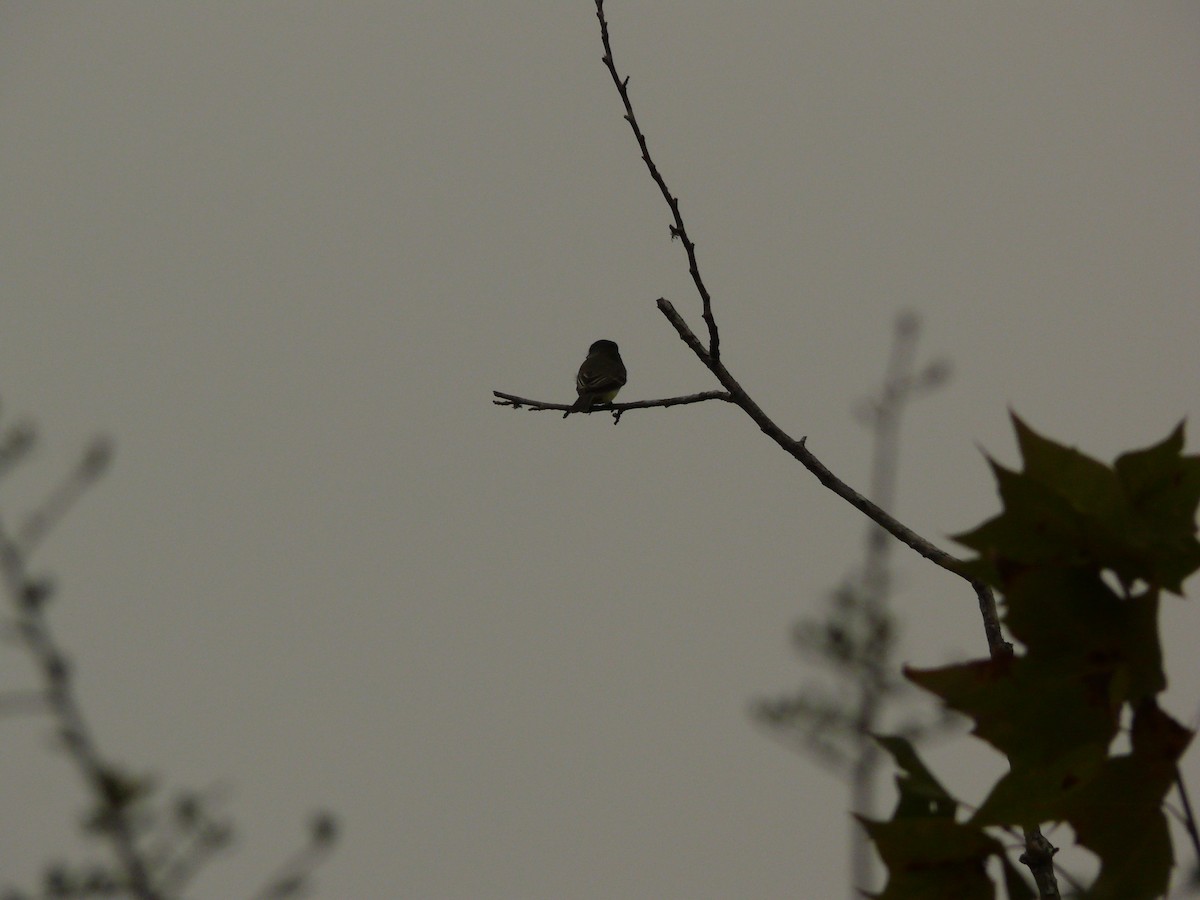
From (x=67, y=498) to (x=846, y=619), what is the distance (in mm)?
18136

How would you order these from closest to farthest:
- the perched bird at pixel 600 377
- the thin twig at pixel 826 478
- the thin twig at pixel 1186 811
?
the thin twig at pixel 1186 811
the thin twig at pixel 826 478
the perched bird at pixel 600 377

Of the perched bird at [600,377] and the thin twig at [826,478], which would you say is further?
the perched bird at [600,377]

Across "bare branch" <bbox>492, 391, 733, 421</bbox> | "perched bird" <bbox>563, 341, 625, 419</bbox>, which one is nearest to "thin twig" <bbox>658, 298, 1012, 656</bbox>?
"bare branch" <bbox>492, 391, 733, 421</bbox>

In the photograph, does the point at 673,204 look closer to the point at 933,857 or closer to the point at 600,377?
the point at 933,857

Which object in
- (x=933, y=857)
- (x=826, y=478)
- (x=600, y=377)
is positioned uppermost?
(x=600, y=377)

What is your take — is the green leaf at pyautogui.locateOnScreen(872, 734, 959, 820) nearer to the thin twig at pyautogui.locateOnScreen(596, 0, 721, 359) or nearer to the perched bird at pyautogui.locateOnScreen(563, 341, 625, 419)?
the thin twig at pyautogui.locateOnScreen(596, 0, 721, 359)

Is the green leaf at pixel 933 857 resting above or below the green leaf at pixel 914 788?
below

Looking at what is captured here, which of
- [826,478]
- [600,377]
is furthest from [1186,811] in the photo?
[600,377]

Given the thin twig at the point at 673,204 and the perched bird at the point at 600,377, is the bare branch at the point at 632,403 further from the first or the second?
the perched bird at the point at 600,377

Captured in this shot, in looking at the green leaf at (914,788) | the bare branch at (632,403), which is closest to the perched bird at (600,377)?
the bare branch at (632,403)

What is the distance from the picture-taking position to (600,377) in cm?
1367

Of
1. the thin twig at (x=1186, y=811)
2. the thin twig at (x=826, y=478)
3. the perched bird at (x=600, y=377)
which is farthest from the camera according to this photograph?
the perched bird at (x=600, y=377)

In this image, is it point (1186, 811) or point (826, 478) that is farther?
point (826, 478)

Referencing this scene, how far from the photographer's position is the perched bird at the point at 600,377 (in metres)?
13.4
